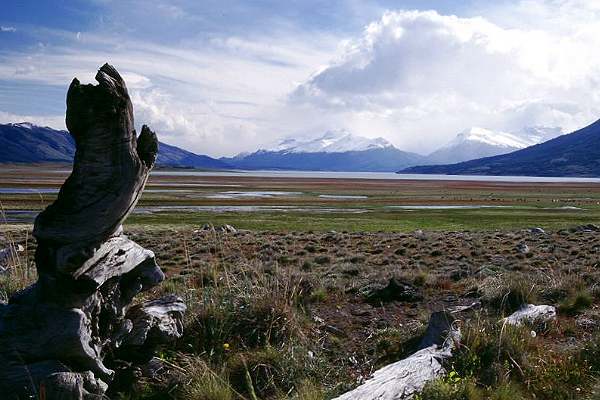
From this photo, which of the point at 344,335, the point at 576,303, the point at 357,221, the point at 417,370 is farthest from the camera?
the point at 357,221

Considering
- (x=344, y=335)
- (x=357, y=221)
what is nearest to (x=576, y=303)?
(x=344, y=335)

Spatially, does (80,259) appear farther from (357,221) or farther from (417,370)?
(357,221)

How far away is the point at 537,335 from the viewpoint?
7.87 meters

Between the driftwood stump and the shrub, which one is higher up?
the driftwood stump

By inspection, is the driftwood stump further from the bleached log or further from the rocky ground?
the bleached log

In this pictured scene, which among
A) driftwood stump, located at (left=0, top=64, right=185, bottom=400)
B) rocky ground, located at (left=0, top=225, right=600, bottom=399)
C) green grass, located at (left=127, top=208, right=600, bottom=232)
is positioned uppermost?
driftwood stump, located at (left=0, top=64, right=185, bottom=400)

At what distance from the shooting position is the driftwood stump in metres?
4.92

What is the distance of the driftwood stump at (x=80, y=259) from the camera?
Answer: 4.92m

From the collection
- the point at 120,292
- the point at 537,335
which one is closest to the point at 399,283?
the point at 537,335

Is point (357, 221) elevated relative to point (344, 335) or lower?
lower

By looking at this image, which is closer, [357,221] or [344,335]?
[344,335]

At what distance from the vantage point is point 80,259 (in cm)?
489

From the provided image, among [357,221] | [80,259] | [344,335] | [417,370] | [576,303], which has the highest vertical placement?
[80,259]

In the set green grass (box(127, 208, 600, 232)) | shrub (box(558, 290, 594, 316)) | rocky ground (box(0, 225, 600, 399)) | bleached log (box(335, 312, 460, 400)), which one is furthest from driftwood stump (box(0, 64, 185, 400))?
green grass (box(127, 208, 600, 232))
